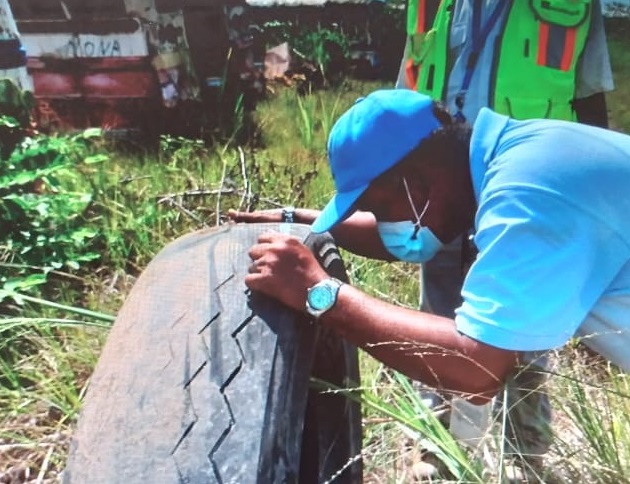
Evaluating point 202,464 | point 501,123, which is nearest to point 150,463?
point 202,464

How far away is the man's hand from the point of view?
197 centimetres

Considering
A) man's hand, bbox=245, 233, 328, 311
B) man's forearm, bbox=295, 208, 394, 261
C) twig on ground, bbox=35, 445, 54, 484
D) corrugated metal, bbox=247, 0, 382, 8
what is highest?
corrugated metal, bbox=247, 0, 382, 8

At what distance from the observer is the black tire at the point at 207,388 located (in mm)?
1714

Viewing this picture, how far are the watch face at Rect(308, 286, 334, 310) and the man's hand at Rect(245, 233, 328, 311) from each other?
0.05ft

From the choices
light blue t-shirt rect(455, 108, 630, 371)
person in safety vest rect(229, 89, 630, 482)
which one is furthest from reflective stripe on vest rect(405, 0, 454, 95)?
light blue t-shirt rect(455, 108, 630, 371)

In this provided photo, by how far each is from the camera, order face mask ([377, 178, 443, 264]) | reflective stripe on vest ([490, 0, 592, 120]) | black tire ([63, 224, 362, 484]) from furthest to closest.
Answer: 1. reflective stripe on vest ([490, 0, 592, 120])
2. face mask ([377, 178, 443, 264])
3. black tire ([63, 224, 362, 484])

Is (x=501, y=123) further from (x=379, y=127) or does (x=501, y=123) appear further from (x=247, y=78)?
(x=247, y=78)

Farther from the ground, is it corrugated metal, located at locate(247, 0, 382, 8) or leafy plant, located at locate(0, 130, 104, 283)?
corrugated metal, located at locate(247, 0, 382, 8)

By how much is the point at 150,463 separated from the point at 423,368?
1.81 ft

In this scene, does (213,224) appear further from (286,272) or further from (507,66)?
(286,272)

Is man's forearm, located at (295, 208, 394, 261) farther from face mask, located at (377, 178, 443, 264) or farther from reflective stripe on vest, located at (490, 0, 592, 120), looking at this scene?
reflective stripe on vest, located at (490, 0, 592, 120)

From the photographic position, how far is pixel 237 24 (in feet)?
15.0

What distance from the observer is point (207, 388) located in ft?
5.93

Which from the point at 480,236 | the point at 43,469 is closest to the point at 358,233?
the point at 480,236
